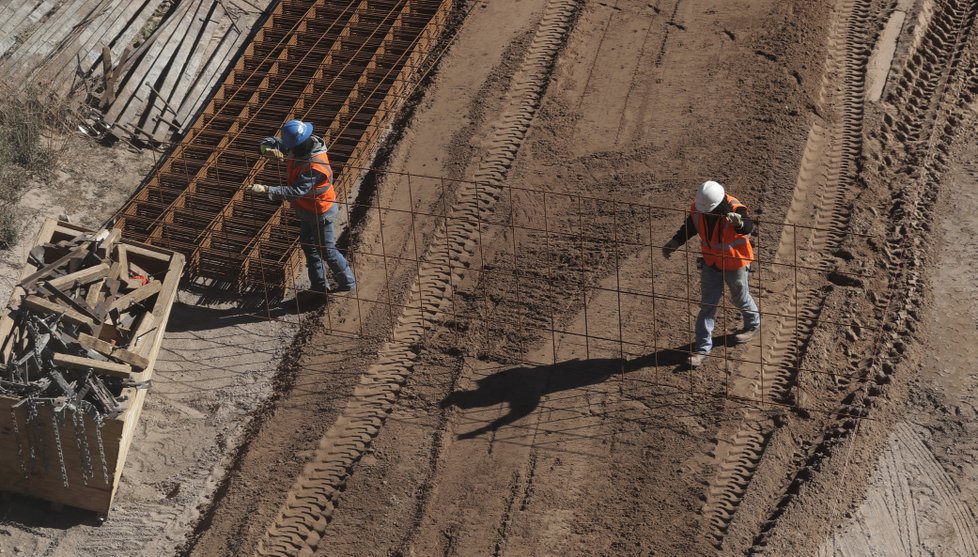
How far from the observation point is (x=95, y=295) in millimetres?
8898

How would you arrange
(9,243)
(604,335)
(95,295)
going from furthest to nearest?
(9,243), (604,335), (95,295)

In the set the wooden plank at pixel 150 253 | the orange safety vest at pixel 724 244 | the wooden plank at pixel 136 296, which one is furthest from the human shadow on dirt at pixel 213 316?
the orange safety vest at pixel 724 244

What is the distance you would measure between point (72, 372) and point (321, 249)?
8.39ft

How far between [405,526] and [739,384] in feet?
8.81

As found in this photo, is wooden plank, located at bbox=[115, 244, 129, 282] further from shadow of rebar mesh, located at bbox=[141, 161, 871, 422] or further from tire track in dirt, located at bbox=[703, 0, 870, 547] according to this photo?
tire track in dirt, located at bbox=[703, 0, 870, 547]

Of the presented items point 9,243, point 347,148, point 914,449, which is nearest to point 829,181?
point 914,449

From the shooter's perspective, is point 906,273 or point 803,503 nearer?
point 803,503

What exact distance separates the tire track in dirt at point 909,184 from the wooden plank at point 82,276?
497cm

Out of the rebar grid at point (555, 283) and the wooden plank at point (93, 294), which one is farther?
the rebar grid at point (555, 283)

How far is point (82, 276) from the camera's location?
29.2ft

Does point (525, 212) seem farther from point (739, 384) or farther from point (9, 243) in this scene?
point (9, 243)

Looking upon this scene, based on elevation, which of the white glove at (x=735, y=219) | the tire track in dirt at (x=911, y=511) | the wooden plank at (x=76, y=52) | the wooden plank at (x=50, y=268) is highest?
the white glove at (x=735, y=219)

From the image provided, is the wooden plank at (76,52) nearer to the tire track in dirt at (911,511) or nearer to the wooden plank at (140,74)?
the wooden plank at (140,74)

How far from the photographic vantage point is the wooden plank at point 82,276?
876 centimetres
